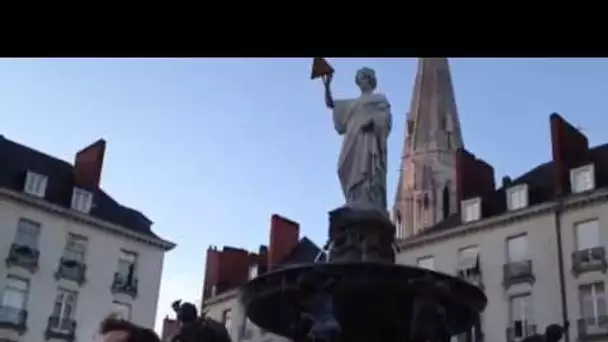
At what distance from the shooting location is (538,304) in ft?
112

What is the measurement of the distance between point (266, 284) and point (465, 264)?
88.9 feet

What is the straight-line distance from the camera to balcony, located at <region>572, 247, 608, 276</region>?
32594mm

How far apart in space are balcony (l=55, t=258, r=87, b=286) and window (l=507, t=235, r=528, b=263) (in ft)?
64.4

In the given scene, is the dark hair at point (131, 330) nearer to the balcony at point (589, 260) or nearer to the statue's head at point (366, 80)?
the statue's head at point (366, 80)

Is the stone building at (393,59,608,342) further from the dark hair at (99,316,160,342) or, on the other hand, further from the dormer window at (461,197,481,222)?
the dark hair at (99,316,160,342)

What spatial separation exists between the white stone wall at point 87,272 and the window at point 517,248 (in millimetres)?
18053

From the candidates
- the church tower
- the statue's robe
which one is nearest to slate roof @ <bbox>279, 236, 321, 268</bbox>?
the church tower

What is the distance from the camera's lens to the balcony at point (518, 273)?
34750mm

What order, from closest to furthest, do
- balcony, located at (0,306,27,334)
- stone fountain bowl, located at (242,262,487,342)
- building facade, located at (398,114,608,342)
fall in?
stone fountain bowl, located at (242,262,487,342)
building facade, located at (398,114,608,342)
balcony, located at (0,306,27,334)

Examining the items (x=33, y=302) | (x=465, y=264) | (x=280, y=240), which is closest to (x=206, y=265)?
(x=280, y=240)

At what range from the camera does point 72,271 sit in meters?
39.0

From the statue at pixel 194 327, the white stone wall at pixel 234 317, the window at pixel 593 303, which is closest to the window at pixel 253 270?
the white stone wall at pixel 234 317

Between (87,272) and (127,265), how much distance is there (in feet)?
9.12
